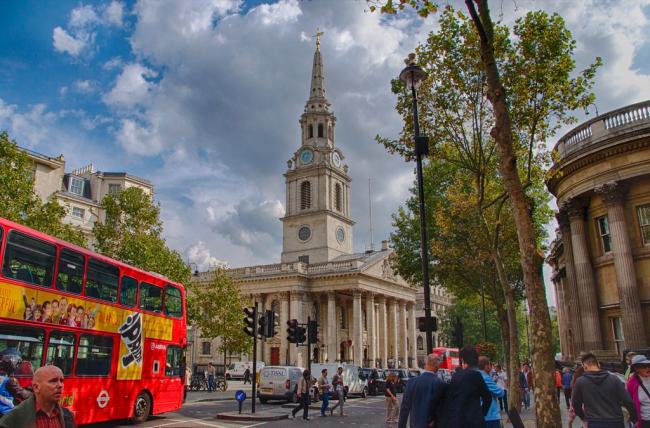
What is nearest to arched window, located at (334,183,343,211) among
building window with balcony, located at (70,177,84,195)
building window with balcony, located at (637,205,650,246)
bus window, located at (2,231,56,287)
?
building window with balcony, located at (70,177,84,195)

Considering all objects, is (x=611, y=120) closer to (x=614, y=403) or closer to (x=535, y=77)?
(x=535, y=77)

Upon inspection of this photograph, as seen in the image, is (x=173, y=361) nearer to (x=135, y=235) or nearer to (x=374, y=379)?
(x=135, y=235)

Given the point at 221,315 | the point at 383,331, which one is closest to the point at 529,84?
the point at 221,315

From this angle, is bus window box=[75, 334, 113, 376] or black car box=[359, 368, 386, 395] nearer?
bus window box=[75, 334, 113, 376]

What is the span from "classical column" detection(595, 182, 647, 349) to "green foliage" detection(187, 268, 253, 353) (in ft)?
86.5

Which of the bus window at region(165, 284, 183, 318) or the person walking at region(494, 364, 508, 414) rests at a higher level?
the bus window at region(165, 284, 183, 318)

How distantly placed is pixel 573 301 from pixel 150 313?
18.2 metres

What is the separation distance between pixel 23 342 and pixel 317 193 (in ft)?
176

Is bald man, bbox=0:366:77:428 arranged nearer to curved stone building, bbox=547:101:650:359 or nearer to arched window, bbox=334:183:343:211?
curved stone building, bbox=547:101:650:359

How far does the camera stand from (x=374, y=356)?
55.9m

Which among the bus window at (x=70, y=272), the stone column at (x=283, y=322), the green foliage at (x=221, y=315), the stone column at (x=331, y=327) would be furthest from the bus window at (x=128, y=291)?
the stone column at (x=283, y=322)

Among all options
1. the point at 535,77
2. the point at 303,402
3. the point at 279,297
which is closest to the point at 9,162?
the point at 303,402

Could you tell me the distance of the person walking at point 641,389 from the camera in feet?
22.2

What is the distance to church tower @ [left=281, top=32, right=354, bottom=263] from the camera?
62.6 metres
